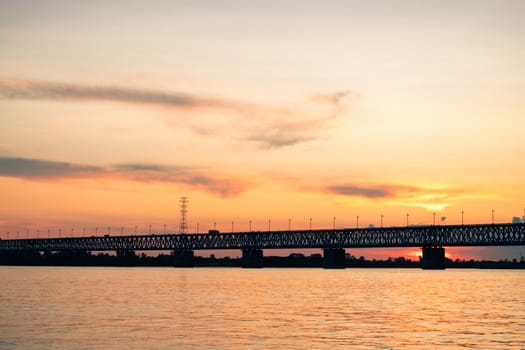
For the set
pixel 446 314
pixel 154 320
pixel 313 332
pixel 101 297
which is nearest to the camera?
pixel 313 332

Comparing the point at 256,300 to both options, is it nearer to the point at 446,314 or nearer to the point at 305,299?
the point at 305,299

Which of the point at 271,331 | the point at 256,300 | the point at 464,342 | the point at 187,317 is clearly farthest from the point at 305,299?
the point at 464,342

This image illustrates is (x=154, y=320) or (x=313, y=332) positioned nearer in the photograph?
(x=313, y=332)

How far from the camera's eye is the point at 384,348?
1700 inches

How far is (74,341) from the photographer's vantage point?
45.4 metres

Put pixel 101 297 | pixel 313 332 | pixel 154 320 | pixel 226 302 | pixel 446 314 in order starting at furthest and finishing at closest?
pixel 101 297 < pixel 226 302 < pixel 446 314 < pixel 154 320 < pixel 313 332

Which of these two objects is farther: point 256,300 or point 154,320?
point 256,300

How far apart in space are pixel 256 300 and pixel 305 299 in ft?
20.7

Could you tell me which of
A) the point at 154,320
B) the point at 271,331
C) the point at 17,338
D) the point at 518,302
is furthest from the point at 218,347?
the point at 518,302

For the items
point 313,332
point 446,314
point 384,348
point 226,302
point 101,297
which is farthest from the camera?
point 101,297

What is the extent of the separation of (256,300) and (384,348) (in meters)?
42.6

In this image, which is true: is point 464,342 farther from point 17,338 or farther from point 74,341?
point 17,338

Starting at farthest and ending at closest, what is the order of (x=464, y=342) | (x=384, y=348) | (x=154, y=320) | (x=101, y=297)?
(x=101, y=297) → (x=154, y=320) → (x=464, y=342) → (x=384, y=348)

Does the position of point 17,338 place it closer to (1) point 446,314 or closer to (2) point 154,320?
(2) point 154,320
